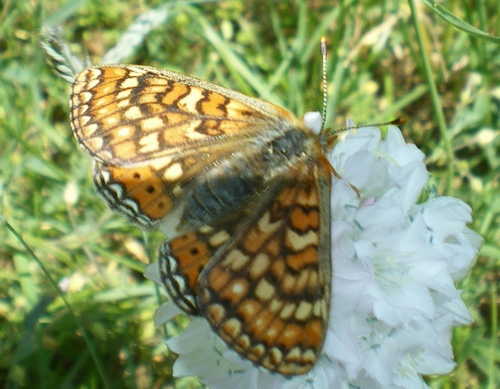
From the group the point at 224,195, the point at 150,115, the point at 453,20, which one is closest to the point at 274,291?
the point at 224,195

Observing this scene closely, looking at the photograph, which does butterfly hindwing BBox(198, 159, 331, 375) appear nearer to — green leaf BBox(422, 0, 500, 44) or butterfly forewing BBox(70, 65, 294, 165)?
butterfly forewing BBox(70, 65, 294, 165)

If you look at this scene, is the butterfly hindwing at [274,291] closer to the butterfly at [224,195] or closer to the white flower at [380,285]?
the butterfly at [224,195]

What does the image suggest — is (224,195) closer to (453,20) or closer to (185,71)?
(453,20)

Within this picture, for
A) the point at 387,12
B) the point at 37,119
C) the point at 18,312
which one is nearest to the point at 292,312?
the point at 18,312

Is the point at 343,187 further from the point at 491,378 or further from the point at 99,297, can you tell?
the point at 99,297

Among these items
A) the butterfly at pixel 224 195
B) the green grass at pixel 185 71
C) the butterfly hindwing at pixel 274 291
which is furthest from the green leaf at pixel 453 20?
the butterfly hindwing at pixel 274 291

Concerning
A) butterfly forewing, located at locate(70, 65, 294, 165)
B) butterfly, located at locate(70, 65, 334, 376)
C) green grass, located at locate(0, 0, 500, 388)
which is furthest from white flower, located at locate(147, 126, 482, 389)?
green grass, located at locate(0, 0, 500, 388)
